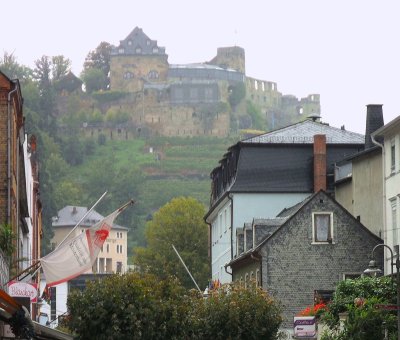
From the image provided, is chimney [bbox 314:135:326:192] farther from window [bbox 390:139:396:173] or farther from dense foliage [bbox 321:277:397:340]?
dense foliage [bbox 321:277:397:340]

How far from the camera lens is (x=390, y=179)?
53562 millimetres

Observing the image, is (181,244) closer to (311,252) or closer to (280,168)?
(280,168)

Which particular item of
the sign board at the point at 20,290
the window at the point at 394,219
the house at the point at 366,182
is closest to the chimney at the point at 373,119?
the house at the point at 366,182

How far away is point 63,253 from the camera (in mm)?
36781

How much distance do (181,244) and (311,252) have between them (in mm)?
66124

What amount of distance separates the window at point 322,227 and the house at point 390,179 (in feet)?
10.7

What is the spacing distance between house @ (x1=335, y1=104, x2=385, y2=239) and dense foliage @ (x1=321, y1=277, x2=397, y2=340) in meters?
11.4

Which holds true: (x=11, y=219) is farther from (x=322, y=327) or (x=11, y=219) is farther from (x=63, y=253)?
(x=322, y=327)

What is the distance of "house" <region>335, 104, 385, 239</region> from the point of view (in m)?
58.3

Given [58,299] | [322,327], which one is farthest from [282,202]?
[58,299]

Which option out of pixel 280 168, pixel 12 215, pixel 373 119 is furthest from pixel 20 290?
pixel 280 168

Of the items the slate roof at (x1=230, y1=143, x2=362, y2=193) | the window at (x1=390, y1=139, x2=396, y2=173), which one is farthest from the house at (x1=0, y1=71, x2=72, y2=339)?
the slate roof at (x1=230, y1=143, x2=362, y2=193)

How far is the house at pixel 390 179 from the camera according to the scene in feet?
170

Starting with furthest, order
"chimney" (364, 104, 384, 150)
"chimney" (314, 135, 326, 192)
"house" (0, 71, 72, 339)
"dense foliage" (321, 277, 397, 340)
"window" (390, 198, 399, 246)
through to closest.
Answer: "chimney" (314, 135, 326, 192)
"chimney" (364, 104, 384, 150)
"window" (390, 198, 399, 246)
"dense foliage" (321, 277, 397, 340)
"house" (0, 71, 72, 339)
